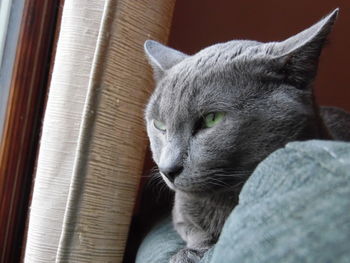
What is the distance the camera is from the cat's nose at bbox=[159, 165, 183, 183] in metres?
0.79

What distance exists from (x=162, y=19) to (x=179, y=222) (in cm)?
49

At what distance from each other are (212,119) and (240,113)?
0.05 m

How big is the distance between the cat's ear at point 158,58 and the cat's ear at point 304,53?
28 centimetres

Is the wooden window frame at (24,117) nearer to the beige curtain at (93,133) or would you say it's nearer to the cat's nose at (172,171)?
the beige curtain at (93,133)

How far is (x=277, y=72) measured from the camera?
2.58ft

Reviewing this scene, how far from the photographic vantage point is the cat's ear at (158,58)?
1.01 m

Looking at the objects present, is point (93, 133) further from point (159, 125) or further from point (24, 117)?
point (24, 117)

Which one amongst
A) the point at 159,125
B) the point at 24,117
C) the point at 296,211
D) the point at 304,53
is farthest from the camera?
the point at 24,117

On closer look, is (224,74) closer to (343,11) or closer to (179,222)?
(179,222)

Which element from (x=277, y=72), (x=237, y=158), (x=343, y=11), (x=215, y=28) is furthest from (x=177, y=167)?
(x=343, y=11)

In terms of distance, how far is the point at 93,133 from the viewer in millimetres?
976

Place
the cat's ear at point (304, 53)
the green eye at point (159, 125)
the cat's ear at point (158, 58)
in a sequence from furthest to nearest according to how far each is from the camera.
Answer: the cat's ear at point (158, 58) → the green eye at point (159, 125) → the cat's ear at point (304, 53)

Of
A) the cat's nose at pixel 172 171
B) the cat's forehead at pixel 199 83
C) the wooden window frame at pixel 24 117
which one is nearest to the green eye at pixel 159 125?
the cat's forehead at pixel 199 83

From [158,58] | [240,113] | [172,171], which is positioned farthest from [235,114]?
[158,58]
